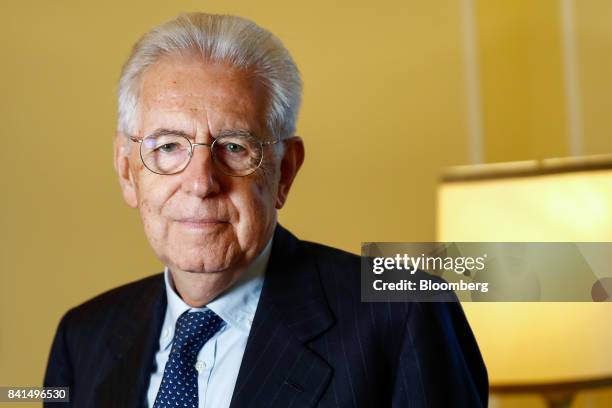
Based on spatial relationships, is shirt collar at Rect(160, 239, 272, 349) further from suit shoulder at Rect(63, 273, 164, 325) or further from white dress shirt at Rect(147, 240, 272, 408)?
suit shoulder at Rect(63, 273, 164, 325)

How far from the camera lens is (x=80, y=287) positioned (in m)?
2.14

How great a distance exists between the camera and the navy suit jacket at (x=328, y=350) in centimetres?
132

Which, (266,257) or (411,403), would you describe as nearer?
(411,403)

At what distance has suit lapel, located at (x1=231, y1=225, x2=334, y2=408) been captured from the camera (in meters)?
1.33

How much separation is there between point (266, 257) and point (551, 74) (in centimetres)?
104

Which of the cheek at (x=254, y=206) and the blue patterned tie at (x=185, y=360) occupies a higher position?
the cheek at (x=254, y=206)

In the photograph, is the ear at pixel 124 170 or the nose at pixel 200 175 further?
the ear at pixel 124 170

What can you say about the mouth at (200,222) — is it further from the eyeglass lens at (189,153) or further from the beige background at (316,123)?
the beige background at (316,123)

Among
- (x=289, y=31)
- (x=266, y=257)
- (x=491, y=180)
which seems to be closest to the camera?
(x=266, y=257)

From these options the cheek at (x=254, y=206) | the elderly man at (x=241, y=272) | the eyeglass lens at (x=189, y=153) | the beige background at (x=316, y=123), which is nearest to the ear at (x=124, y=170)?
the elderly man at (x=241, y=272)

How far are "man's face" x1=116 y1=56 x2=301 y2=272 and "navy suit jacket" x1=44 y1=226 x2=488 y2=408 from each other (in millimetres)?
119

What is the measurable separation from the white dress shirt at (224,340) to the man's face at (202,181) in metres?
0.08

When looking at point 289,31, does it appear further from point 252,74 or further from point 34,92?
point 252,74

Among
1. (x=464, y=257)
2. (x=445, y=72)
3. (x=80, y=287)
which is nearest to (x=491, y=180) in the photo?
(x=464, y=257)
